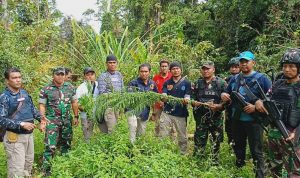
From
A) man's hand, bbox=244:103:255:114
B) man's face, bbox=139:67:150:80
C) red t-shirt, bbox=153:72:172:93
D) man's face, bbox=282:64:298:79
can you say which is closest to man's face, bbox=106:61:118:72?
man's face, bbox=139:67:150:80

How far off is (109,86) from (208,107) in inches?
64.2

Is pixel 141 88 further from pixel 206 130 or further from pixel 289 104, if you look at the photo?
pixel 289 104

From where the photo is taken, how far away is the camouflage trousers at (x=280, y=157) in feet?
12.4

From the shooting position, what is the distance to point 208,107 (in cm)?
506

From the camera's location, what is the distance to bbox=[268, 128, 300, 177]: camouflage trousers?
3793mm

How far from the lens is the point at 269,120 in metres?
4.04

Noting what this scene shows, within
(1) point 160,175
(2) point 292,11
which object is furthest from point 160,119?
(2) point 292,11

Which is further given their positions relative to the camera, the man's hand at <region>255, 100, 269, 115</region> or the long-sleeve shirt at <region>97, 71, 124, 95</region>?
the long-sleeve shirt at <region>97, 71, 124, 95</region>

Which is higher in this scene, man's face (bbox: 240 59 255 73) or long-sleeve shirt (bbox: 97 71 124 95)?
man's face (bbox: 240 59 255 73)

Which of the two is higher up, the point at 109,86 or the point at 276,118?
the point at 109,86

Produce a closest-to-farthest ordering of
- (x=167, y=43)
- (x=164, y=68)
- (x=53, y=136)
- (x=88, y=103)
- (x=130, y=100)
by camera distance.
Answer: (x=130, y=100) → (x=53, y=136) → (x=88, y=103) → (x=164, y=68) → (x=167, y=43)

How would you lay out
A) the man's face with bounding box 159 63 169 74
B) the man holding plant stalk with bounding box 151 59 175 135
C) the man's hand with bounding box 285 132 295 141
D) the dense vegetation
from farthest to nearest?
1. the man's face with bounding box 159 63 169 74
2. the man holding plant stalk with bounding box 151 59 175 135
3. the dense vegetation
4. the man's hand with bounding box 285 132 295 141

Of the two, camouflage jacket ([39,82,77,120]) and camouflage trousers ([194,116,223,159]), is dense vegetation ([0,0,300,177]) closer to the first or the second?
camouflage trousers ([194,116,223,159])

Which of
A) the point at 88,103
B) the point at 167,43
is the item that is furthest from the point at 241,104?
the point at 167,43
